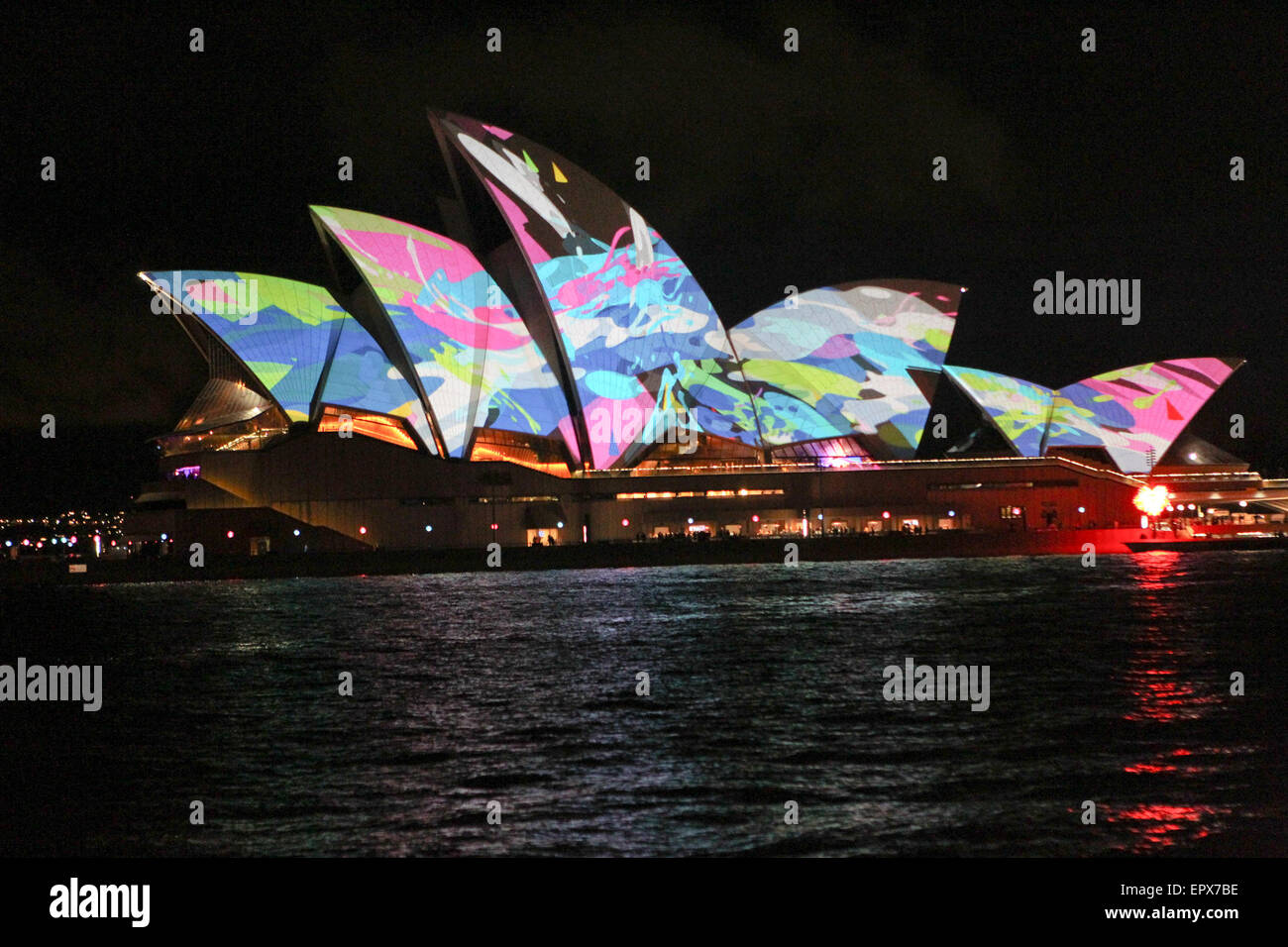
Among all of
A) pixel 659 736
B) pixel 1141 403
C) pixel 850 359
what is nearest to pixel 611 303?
pixel 850 359

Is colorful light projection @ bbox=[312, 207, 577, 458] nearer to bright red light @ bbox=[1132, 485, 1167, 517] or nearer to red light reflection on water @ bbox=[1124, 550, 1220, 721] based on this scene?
red light reflection on water @ bbox=[1124, 550, 1220, 721]

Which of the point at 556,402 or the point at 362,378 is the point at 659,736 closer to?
the point at 362,378

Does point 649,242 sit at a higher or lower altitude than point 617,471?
higher

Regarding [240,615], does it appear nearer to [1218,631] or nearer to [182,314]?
[182,314]

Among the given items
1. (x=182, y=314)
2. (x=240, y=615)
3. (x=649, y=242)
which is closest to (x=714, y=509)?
(x=649, y=242)

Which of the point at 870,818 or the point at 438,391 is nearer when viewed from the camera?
the point at 870,818

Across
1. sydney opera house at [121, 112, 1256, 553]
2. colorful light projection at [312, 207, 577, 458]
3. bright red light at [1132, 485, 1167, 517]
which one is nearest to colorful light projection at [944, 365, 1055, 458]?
sydney opera house at [121, 112, 1256, 553]
